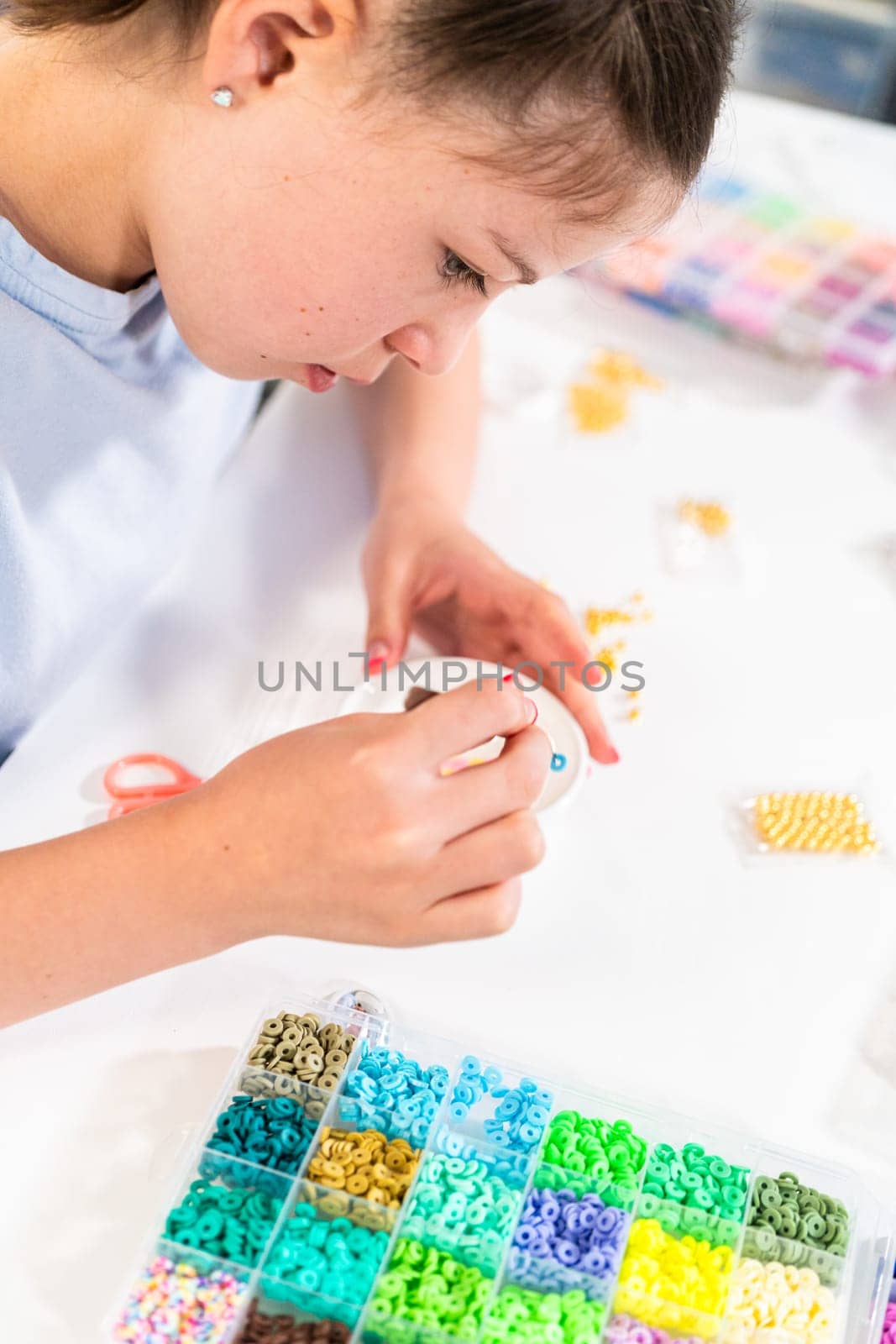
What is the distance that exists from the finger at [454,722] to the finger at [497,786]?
2 cm

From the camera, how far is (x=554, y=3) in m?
0.57

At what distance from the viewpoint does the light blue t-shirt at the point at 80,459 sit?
80 cm

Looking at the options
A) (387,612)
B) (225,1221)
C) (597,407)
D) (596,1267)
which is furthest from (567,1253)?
(597,407)

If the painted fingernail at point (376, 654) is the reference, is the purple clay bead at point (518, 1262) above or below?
below

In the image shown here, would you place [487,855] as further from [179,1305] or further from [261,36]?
[261,36]

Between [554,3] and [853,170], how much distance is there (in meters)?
0.93

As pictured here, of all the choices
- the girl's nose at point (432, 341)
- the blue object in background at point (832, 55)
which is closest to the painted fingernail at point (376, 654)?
the girl's nose at point (432, 341)

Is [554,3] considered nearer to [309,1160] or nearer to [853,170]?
[309,1160]

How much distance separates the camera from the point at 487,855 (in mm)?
666

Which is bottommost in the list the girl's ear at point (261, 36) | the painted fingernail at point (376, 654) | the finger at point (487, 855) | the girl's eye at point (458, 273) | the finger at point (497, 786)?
the painted fingernail at point (376, 654)

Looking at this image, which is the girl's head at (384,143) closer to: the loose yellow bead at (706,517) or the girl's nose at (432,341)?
the girl's nose at (432,341)

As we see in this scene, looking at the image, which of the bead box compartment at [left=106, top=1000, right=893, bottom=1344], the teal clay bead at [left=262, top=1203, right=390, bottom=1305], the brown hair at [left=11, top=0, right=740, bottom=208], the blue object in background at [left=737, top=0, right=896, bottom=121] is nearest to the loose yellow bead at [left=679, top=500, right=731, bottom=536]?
the brown hair at [left=11, top=0, right=740, bottom=208]

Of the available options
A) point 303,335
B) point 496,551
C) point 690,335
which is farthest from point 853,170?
point 303,335

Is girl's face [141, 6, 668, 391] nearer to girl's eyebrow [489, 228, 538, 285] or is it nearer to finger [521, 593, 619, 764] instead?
girl's eyebrow [489, 228, 538, 285]
